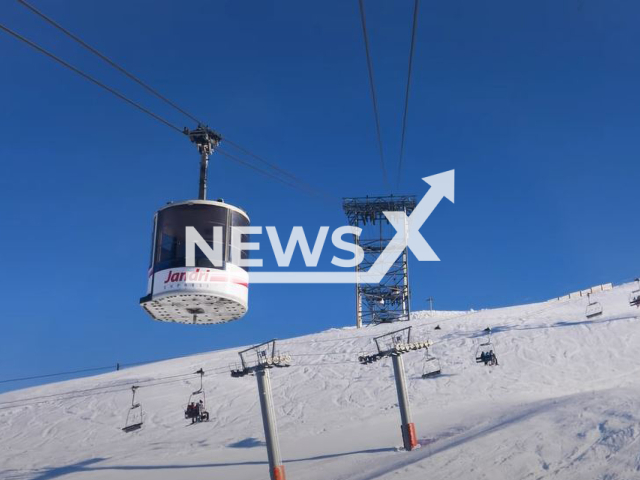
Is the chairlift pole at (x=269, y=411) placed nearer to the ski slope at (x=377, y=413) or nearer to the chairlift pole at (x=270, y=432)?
the chairlift pole at (x=270, y=432)

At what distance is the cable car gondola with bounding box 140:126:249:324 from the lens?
11766 mm

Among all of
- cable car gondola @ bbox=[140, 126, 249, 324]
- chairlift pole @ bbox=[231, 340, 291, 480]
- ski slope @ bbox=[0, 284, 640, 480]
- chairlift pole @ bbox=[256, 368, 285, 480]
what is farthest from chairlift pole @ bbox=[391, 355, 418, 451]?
cable car gondola @ bbox=[140, 126, 249, 324]

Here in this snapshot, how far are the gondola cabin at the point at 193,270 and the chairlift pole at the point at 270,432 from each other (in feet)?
46.2

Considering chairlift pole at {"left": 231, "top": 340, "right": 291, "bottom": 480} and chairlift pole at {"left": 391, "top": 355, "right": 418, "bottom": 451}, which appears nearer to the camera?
chairlift pole at {"left": 231, "top": 340, "right": 291, "bottom": 480}

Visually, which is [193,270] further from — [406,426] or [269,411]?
[406,426]

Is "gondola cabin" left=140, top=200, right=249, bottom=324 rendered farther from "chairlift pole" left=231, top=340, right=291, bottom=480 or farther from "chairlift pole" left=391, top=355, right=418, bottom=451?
"chairlift pole" left=391, top=355, right=418, bottom=451

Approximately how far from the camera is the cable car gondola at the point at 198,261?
463 inches

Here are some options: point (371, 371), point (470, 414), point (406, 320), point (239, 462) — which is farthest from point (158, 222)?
point (406, 320)

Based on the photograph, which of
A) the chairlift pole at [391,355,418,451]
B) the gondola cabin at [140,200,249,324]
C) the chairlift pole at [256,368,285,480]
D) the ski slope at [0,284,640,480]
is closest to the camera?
the gondola cabin at [140,200,249,324]

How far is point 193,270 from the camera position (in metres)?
11.8

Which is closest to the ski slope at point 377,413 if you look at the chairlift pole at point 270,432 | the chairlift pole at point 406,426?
the chairlift pole at point 406,426

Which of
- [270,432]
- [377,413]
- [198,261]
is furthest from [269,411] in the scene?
[198,261]

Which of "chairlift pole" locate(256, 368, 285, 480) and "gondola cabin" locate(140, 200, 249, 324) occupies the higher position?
"gondola cabin" locate(140, 200, 249, 324)

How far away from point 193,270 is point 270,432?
15.4 m
